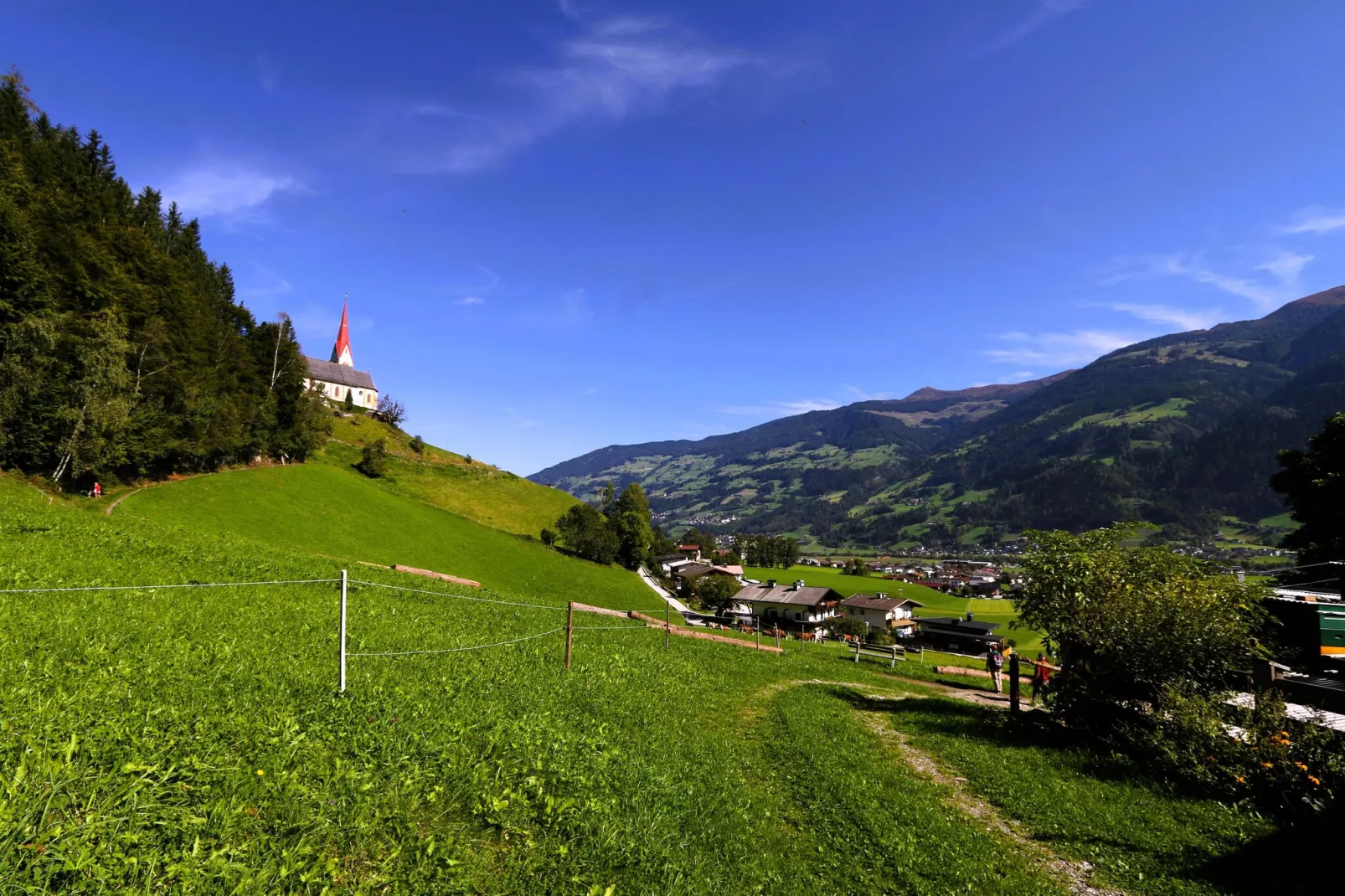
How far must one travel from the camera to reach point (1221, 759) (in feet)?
46.4

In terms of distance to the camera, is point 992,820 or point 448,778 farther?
point 992,820

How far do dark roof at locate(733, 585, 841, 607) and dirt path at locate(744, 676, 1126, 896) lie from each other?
82493 mm

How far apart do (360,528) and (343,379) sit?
113 metres

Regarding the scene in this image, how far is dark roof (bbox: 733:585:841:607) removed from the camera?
10788cm

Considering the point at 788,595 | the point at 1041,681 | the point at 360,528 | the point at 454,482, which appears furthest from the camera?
the point at 788,595

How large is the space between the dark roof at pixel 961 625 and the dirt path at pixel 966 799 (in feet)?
290

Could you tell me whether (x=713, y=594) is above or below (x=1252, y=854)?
below

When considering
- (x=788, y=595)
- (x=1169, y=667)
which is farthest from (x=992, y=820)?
(x=788, y=595)

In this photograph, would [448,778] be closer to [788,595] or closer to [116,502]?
[116,502]

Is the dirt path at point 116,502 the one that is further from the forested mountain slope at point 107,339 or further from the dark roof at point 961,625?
the dark roof at point 961,625

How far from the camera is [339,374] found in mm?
150375

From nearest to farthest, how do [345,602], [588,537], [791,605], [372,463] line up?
[345,602] < [372,463] < [588,537] < [791,605]

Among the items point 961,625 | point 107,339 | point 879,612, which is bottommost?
point 961,625

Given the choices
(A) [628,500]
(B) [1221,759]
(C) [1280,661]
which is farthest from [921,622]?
(B) [1221,759]
